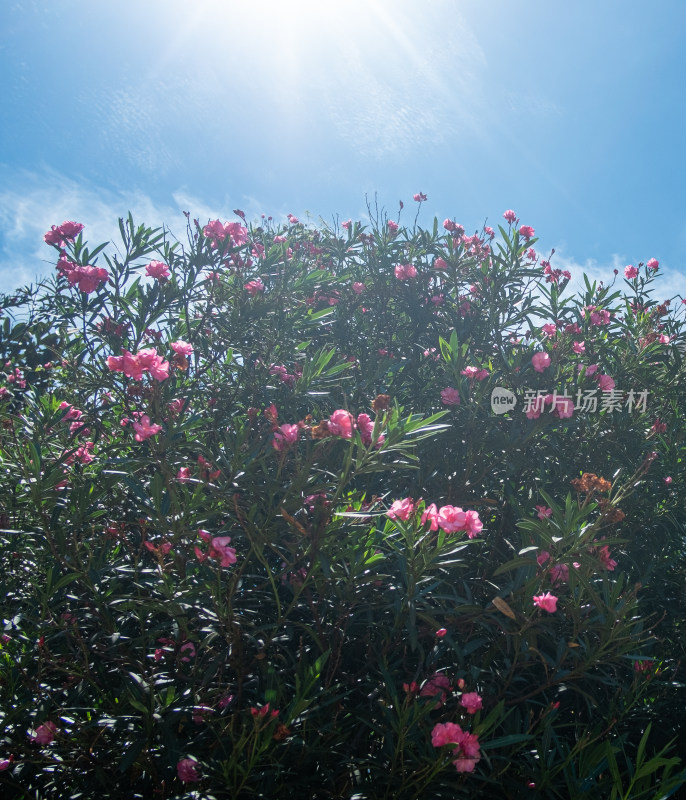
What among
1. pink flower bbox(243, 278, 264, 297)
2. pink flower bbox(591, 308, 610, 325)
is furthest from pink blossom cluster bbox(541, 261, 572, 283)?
pink flower bbox(243, 278, 264, 297)

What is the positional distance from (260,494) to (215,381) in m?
0.98

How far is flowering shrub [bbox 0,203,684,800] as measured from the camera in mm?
1756

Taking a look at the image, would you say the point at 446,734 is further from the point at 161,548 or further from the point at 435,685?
the point at 161,548

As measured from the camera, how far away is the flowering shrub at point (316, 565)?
1.76 metres

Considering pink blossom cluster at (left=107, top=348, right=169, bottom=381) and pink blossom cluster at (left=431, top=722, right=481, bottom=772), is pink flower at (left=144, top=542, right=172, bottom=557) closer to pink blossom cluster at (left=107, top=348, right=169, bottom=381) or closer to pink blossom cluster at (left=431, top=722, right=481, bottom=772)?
pink blossom cluster at (left=107, top=348, right=169, bottom=381)

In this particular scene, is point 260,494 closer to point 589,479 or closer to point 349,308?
point 589,479

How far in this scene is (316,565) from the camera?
1837 mm

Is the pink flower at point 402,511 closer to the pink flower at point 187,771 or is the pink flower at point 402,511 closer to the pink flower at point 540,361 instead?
the pink flower at point 187,771

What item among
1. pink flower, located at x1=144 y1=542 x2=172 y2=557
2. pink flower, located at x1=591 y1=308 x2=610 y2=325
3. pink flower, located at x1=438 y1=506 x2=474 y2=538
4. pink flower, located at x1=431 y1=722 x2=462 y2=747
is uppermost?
pink flower, located at x1=591 y1=308 x2=610 y2=325

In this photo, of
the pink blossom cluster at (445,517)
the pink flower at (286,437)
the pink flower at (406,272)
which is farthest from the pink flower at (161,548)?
the pink flower at (406,272)

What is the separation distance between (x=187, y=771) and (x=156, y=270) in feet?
6.75

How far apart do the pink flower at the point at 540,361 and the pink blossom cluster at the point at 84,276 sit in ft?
6.70

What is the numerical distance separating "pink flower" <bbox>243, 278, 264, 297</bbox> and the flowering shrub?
0.07ft

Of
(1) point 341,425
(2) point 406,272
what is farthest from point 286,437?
(2) point 406,272
